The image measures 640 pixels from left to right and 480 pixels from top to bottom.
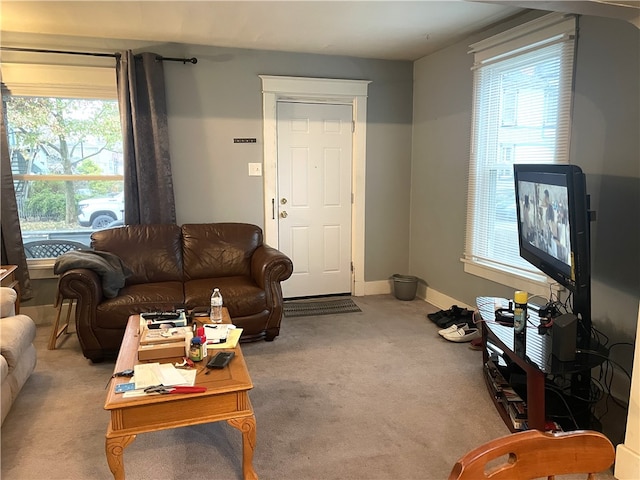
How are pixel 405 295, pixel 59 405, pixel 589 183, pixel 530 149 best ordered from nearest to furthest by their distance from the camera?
pixel 59 405 → pixel 589 183 → pixel 530 149 → pixel 405 295

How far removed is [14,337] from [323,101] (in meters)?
3.30

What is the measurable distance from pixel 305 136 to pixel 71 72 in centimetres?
209

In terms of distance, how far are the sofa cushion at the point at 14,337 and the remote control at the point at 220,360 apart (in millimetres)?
1196

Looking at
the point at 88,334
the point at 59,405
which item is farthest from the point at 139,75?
the point at 59,405

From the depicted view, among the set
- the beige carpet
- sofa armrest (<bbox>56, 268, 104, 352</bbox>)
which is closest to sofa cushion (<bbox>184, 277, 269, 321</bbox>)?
the beige carpet

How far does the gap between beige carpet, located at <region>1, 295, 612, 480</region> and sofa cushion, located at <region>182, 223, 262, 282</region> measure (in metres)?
0.76

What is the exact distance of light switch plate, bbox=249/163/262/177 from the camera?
14.9ft

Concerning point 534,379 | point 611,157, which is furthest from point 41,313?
point 611,157

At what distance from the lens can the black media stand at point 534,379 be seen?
218 cm

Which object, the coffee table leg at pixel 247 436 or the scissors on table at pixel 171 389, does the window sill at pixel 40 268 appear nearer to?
the scissors on table at pixel 171 389

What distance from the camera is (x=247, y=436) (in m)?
1.97

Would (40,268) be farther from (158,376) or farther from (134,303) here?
(158,376)

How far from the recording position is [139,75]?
4082 mm

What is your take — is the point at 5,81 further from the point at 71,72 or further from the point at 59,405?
the point at 59,405
